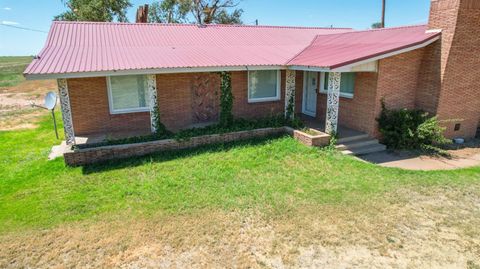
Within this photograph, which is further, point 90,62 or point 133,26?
point 133,26

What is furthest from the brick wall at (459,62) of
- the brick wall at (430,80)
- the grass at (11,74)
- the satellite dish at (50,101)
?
the grass at (11,74)

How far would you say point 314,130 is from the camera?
33.0 feet

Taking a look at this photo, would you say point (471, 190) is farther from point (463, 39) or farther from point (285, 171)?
point (463, 39)

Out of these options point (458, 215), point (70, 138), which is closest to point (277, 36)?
point (70, 138)

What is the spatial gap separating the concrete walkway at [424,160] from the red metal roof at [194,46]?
2.93 metres

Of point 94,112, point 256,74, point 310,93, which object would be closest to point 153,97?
point 94,112

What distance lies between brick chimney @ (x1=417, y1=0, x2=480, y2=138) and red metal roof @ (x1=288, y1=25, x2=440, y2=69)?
48cm

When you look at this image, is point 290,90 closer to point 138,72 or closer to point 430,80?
point 430,80

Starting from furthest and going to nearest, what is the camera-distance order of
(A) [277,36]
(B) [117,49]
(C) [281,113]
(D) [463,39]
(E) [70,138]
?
(A) [277,36], (C) [281,113], (B) [117,49], (D) [463,39], (E) [70,138]

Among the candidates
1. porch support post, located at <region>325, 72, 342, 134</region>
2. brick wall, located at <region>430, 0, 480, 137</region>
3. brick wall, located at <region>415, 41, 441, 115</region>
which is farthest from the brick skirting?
brick wall, located at <region>430, 0, 480, 137</region>

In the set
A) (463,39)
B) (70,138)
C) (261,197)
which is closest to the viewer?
(261,197)

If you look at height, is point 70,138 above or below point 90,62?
below

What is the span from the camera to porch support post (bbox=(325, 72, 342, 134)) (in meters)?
9.26

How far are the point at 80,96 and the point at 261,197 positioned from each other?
7012mm
